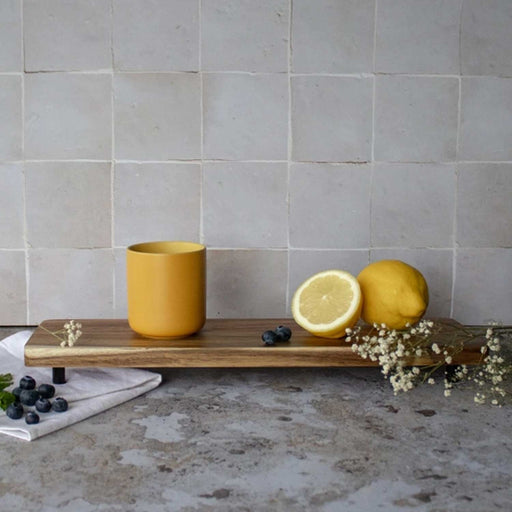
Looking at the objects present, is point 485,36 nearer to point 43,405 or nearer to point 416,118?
point 416,118

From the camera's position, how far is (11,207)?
1277 mm

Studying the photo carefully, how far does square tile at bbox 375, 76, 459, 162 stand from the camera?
1262mm

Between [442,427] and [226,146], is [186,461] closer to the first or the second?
[442,427]

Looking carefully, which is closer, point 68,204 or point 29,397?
point 29,397

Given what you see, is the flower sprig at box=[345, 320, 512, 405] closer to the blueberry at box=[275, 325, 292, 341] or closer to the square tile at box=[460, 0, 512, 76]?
the blueberry at box=[275, 325, 292, 341]

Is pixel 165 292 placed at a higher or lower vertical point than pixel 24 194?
lower

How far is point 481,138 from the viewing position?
1279 millimetres

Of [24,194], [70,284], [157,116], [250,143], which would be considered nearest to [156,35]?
[157,116]

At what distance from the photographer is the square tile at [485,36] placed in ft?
4.10

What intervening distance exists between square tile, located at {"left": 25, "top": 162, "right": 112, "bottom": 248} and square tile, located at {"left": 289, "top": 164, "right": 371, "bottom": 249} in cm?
33

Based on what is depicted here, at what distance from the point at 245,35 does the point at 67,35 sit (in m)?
0.30

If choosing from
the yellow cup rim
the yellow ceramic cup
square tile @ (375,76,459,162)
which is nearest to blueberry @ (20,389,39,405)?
the yellow ceramic cup

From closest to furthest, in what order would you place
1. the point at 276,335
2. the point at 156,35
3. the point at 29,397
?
1. the point at 29,397
2. the point at 276,335
3. the point at 156,35

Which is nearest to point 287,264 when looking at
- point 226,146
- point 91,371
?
point 226,146
